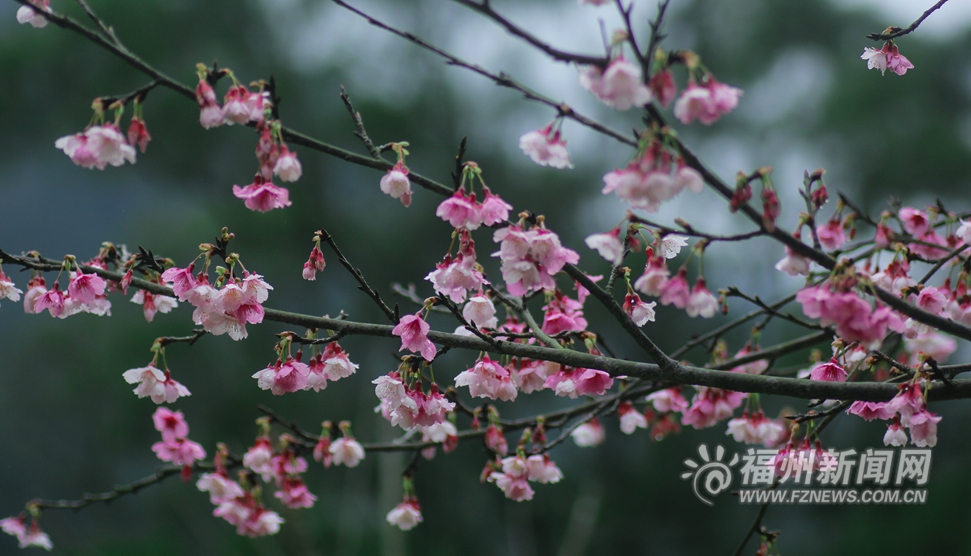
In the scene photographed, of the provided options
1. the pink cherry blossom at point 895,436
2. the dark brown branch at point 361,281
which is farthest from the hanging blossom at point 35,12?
the pink cherry blossom at point 895,436

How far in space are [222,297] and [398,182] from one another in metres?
0.31

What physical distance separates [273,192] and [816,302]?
0.76m

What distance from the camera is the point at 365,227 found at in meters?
6.21

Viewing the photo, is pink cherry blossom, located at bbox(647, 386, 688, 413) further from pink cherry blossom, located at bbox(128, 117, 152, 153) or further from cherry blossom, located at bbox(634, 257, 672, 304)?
pink cherry blossom, located at bbox(128, 117, 152, 153)

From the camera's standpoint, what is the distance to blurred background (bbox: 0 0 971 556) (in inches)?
211

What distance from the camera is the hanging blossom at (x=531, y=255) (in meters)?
0.91

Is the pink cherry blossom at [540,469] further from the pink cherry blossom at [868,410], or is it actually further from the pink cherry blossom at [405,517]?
the pink cherry blossom at [868,410]

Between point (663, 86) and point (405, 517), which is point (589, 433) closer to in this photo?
point (405, 517)

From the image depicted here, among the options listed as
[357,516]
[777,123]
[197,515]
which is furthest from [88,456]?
[777,123]

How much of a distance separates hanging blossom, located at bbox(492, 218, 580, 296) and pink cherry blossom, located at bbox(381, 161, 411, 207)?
5.7 inches

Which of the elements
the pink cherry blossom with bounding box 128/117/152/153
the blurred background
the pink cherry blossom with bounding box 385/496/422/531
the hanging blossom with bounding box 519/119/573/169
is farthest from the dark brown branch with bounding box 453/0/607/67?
the blurred background

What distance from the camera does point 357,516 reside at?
5.36 m

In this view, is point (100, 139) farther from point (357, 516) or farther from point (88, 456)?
point (88, 456)

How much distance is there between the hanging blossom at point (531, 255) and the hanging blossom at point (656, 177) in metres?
0.20
